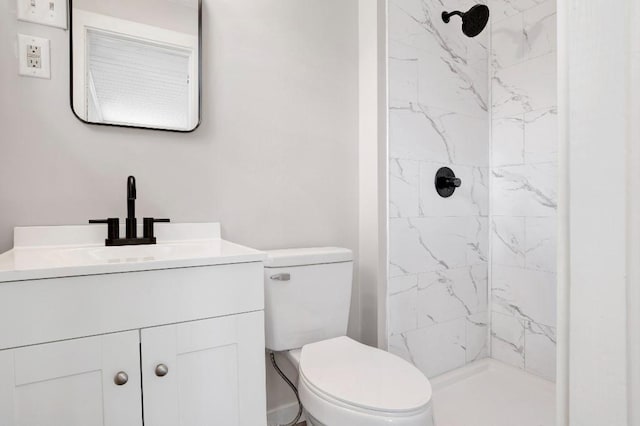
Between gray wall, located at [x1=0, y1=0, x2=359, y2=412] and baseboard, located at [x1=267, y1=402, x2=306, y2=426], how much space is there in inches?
18.0

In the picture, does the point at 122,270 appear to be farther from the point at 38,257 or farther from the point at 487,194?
the point at 487,194

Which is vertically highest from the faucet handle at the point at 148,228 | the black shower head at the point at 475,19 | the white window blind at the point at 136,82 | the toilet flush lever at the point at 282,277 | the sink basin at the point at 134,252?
the black shower head at the point at 475,19

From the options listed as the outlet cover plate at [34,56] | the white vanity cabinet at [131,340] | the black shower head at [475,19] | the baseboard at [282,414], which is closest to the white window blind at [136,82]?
the outlet cover plate at [34,56]

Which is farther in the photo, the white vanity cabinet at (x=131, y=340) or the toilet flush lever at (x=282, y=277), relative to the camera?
the toilet flush lever at (x=282, y=277)

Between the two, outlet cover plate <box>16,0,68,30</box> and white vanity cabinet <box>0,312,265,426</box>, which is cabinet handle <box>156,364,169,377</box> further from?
outlet cover plate <box>16,0,68,30</box>

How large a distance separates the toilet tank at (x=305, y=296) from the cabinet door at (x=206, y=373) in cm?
35

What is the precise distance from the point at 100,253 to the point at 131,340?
0.42m

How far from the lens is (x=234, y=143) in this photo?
5.11 ft

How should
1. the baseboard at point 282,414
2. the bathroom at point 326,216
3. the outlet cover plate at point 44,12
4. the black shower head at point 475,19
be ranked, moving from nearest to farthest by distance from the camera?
1. the bathroom at point 326,216
2. the outlet cover plate at point 44,12
3. the baseboard at point 282,414
4. the black shower head at point 475,19

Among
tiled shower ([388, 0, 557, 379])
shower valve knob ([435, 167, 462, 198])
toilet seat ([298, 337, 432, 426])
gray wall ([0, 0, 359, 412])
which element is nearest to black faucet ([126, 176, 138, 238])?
gray wall ([0, 0, 359, 412])

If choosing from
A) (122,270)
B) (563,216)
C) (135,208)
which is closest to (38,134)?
(135,208)

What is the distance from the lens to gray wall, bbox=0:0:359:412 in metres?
1.22

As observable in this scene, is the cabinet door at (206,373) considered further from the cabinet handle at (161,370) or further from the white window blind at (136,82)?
the white window blind at (136,82)

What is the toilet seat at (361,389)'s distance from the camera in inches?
39.6
